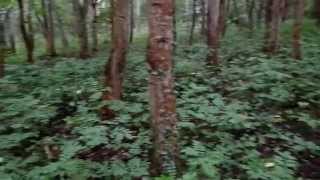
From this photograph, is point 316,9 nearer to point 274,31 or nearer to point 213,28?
point 274,31

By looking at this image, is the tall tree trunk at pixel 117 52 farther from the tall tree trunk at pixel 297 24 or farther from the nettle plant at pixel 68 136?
the tall tree trunk at pixel 297 24

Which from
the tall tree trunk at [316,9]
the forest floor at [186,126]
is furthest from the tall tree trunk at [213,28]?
the tall tree trunk at [316,9]

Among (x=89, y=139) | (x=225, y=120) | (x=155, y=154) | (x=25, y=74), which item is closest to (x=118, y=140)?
(x=89, y=139)

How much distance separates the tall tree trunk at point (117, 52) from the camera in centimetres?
799

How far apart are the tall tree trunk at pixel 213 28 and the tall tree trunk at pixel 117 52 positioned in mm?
3681

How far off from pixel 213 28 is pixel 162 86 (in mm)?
6216

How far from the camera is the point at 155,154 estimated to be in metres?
5.81

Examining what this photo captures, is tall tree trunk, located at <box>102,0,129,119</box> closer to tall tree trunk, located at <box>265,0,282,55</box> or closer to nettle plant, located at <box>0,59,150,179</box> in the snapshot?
nettle plant, located at <box>0,59,150,179</box>

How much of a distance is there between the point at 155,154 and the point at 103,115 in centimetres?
244

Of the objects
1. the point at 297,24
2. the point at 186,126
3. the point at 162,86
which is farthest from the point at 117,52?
the point at 297,24

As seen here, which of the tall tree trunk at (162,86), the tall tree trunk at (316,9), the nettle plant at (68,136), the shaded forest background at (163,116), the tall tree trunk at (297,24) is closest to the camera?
the tall tree trunk at (162,86)

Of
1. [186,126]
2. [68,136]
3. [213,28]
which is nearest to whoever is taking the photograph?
[186,126]

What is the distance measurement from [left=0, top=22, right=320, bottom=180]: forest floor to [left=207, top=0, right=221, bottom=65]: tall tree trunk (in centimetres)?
74

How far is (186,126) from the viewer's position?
22.5ft
